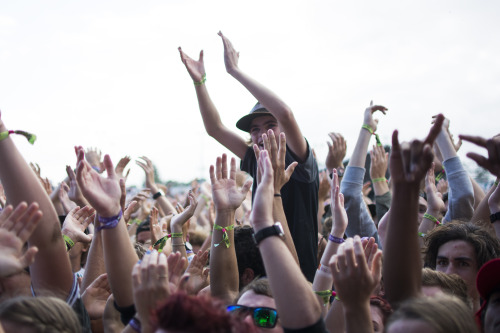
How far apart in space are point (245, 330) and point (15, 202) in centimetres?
129

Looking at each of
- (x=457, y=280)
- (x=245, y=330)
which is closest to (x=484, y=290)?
(x=457, y=280)

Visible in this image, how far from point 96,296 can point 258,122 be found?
1858 mm

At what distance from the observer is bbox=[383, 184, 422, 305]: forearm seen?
6.30ft

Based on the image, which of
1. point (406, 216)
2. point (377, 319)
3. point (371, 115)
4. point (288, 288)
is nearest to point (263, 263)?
point (288, 288)

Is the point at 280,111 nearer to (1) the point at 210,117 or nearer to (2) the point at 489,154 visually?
(1) the point at 210,117

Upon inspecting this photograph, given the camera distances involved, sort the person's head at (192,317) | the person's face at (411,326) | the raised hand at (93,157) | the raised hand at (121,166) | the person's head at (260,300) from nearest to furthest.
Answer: the person's head at (192,317) < the person's face at (411,326) < the person's head at (260,300) < the raised hand at (121,166) < the raised hand at (93,157)

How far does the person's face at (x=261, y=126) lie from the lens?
3.81 meters

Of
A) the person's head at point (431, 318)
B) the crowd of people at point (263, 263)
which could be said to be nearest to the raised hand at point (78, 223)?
the crowd of people at point (263, 263)

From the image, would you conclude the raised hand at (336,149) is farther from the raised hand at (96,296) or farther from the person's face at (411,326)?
the person's face at (411,326)

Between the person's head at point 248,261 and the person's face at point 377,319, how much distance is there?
977 millimetres

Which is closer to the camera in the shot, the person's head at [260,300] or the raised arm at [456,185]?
the person's head at [260,300]

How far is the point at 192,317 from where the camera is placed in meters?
1.49

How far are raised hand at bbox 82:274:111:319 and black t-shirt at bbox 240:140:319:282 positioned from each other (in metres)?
1.16

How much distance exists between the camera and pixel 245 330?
1.57 metres
